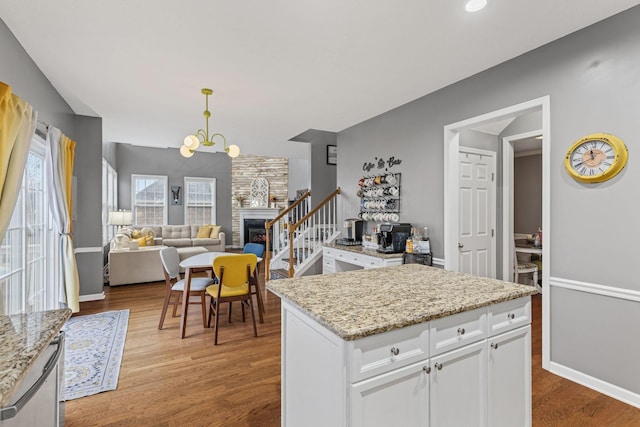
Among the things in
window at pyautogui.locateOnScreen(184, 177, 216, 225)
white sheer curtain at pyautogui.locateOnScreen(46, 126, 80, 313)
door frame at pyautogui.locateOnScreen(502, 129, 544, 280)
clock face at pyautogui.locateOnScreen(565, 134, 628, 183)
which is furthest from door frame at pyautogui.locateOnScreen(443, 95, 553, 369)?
window at pyautogui.locateOnScreen(184, 177, 216, 225)

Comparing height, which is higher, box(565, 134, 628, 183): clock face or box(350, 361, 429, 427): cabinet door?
box(565, 134, 628, 183): clock face

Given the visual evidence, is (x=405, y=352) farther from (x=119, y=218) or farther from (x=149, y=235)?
(x=149, y=235)

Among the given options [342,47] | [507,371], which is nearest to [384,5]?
[342,47]

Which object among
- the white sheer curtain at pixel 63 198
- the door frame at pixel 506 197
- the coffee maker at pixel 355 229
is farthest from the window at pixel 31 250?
the door frame at pixel 506 197

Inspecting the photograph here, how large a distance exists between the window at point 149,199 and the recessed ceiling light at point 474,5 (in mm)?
9192

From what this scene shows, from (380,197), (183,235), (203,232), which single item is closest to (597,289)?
(380,197)

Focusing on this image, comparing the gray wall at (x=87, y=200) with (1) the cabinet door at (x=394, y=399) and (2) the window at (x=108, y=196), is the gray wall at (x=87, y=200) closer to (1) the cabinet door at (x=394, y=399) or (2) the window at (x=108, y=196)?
(2) the window at (x=108, y=196)

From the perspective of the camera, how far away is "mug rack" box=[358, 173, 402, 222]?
4.09 meters

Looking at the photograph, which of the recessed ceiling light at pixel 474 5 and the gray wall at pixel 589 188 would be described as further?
the gray wall at pixel 589 188

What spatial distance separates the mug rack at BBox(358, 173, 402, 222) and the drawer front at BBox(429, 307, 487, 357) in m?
2.59

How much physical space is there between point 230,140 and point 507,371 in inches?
222

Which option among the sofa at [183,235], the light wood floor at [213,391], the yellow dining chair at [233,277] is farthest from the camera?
the sofa at [183,235]

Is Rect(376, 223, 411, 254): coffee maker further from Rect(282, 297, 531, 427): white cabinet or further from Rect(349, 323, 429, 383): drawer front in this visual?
Rect(349, 323, 429, 383): drawer front

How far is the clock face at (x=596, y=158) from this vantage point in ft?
6.98
